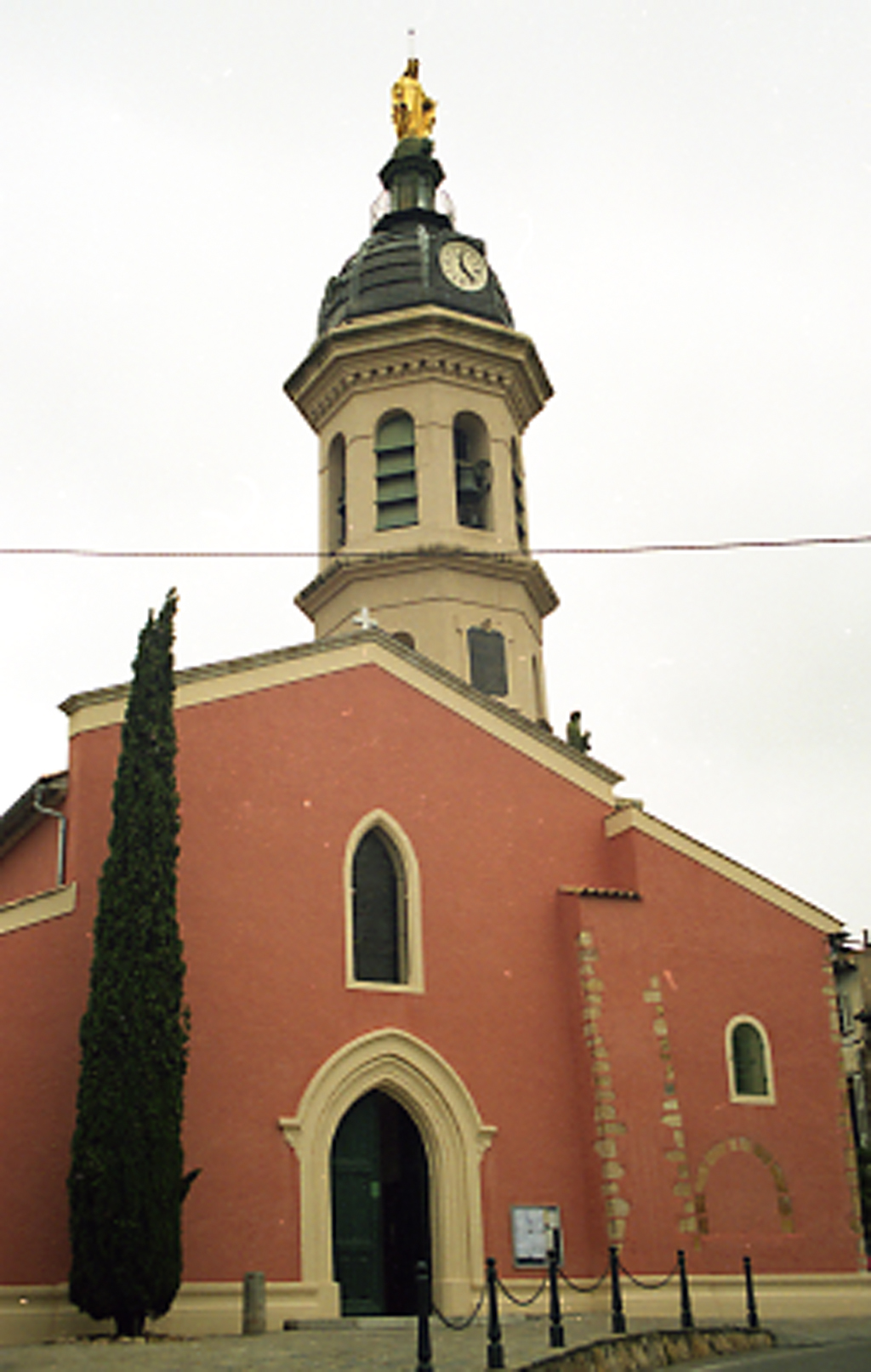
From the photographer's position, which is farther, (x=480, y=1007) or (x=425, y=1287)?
(x=480, y=1007)

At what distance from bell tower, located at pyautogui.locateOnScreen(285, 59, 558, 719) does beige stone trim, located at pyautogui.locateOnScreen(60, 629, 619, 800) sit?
148 inches

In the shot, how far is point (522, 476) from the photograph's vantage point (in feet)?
90.0

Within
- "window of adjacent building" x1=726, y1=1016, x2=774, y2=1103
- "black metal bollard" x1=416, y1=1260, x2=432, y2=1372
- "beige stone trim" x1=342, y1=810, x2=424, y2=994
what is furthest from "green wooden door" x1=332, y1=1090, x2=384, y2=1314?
"black metal bollard" x1=416, y1=1260, x2=432, y2=1372

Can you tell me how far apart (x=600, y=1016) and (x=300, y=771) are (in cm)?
513

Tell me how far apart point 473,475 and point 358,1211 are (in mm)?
13928

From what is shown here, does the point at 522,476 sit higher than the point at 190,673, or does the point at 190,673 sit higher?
the point at 522,476

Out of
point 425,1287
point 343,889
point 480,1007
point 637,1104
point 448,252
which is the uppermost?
point 448,252

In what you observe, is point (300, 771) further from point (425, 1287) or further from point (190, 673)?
point (425, 1287)

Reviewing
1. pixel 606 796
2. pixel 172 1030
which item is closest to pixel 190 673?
pixel 172 1030

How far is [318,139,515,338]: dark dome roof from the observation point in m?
27.4

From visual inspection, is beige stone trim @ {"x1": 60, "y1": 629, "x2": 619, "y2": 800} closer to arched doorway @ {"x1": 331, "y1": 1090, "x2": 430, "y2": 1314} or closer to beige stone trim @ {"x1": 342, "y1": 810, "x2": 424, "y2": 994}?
beige stone trim @ {"x1": 342, "y1": 810, "x2": 424, "y2": 994}

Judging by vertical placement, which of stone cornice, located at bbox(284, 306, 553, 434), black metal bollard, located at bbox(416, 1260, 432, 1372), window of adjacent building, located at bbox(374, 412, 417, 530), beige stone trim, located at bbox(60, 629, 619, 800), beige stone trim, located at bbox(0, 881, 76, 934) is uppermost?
stone cornice, located at bbox(284, 306, 553, 434)

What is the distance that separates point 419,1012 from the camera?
1812cm

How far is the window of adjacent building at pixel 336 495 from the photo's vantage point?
26.7m
